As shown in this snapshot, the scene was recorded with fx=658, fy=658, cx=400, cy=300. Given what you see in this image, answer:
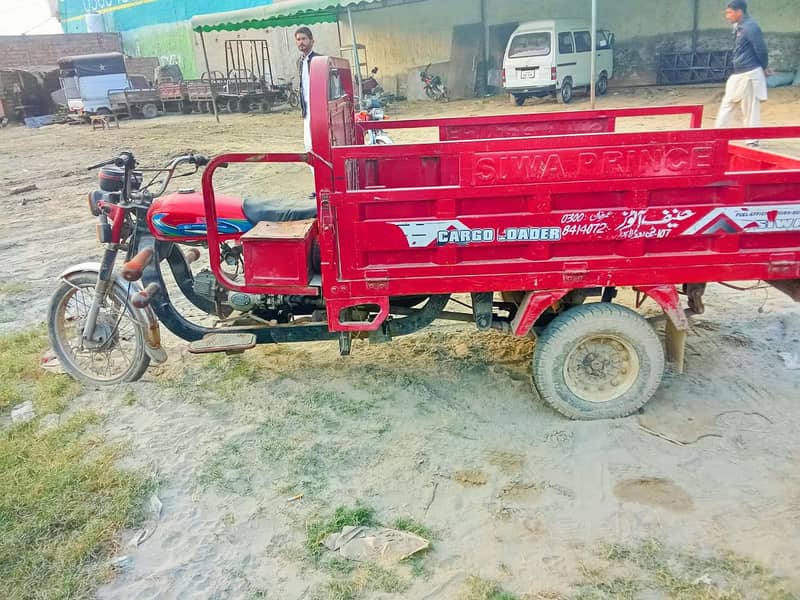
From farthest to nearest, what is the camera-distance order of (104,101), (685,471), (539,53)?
(104,101)
(539,53)
(685,471)

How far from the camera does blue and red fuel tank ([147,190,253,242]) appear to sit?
367cm

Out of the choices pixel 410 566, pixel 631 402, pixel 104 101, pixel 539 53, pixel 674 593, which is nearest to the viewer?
pixel 674 593

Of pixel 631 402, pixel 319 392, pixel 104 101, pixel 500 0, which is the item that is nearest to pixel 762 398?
pixel 631 402

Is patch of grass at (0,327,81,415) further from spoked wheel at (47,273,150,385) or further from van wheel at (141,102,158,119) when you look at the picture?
van wheel at (141,102,158,119)

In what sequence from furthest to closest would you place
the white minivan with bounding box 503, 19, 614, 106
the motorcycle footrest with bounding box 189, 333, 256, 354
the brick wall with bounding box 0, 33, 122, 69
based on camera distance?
1. the brick wall with bounding box 0, 33, 122, 69
2. the white minivan with bounding box 503, 19, 614, 106
3. the motorcycle footrest with bounding box 189, 333, 256, 354

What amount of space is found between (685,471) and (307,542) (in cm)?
174

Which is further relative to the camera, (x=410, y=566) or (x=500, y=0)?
(x=500, y=0)

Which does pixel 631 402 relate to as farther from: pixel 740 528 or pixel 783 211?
pixel 783 211

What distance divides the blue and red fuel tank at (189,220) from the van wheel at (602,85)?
15248mm

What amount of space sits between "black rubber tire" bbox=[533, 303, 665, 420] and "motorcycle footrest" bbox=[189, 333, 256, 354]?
155cm

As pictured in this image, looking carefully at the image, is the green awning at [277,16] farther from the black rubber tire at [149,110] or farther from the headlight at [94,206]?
the headlight at [94,206]

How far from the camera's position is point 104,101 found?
2259 cm

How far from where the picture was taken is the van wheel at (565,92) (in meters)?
15.9

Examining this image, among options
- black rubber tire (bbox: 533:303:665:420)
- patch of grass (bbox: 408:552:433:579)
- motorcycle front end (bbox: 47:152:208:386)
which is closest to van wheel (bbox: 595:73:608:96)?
black rubber tire (bbox: 533:303:665:420)
